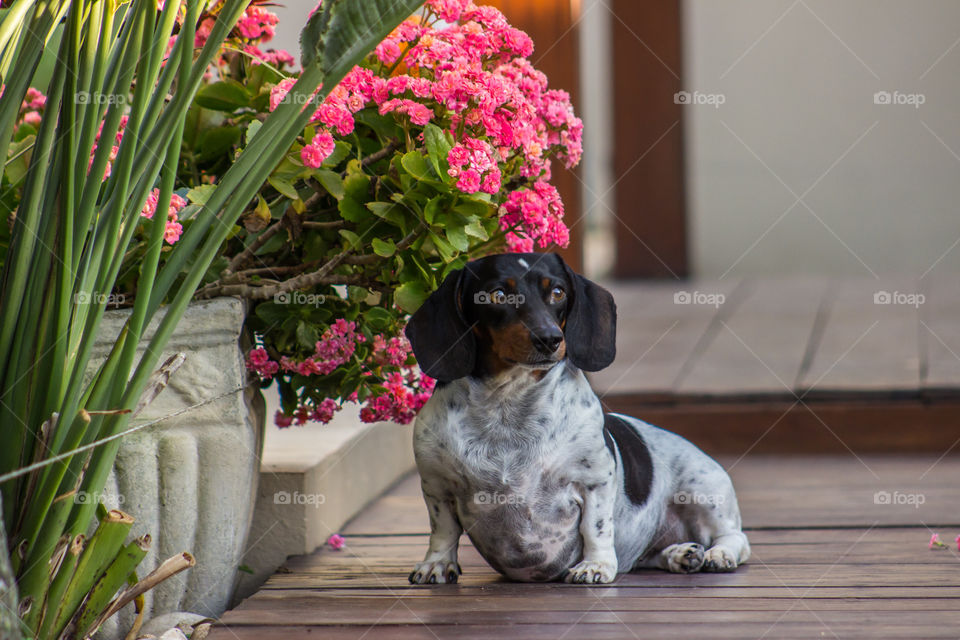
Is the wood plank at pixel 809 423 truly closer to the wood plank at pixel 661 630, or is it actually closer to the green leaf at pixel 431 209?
the green leaf at pixel 431 209

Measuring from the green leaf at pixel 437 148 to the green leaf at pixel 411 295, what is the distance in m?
0.27

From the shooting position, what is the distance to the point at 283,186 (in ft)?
7.14

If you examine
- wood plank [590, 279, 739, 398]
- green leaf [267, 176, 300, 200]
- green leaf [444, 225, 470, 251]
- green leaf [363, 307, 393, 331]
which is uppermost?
green leaf [267, 176, 300, 200]

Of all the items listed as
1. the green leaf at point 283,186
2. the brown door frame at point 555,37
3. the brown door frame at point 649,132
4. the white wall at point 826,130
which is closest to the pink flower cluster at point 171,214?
the green leaf at point 283,186

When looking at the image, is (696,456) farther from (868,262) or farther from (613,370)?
(868,262)

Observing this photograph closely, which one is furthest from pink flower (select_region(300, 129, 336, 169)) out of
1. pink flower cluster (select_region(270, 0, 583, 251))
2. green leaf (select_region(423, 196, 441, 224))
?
green leaf (select_region(423, 196, 441, 224))

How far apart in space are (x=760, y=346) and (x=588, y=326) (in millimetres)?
2661

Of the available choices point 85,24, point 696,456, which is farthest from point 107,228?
point 696,456

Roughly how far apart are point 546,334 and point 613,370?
219 cm

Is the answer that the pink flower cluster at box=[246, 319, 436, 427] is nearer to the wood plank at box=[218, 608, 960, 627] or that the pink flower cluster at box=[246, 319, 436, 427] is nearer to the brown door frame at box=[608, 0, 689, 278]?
the wood plank at box=[218, 608, 960, 627]

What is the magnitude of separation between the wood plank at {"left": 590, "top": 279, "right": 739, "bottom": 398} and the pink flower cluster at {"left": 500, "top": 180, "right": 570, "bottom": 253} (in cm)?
141

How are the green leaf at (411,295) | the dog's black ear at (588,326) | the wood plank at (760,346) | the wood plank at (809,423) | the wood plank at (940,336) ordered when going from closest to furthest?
the dog's black ear at (588,326), the green leaf at (411,295), the wood plank at (809,423), the wood plank at (940,336), the wood plank at (760,346)

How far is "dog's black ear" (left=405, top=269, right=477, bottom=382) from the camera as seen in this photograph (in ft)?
7.01

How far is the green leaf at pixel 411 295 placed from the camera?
90.3 inches
